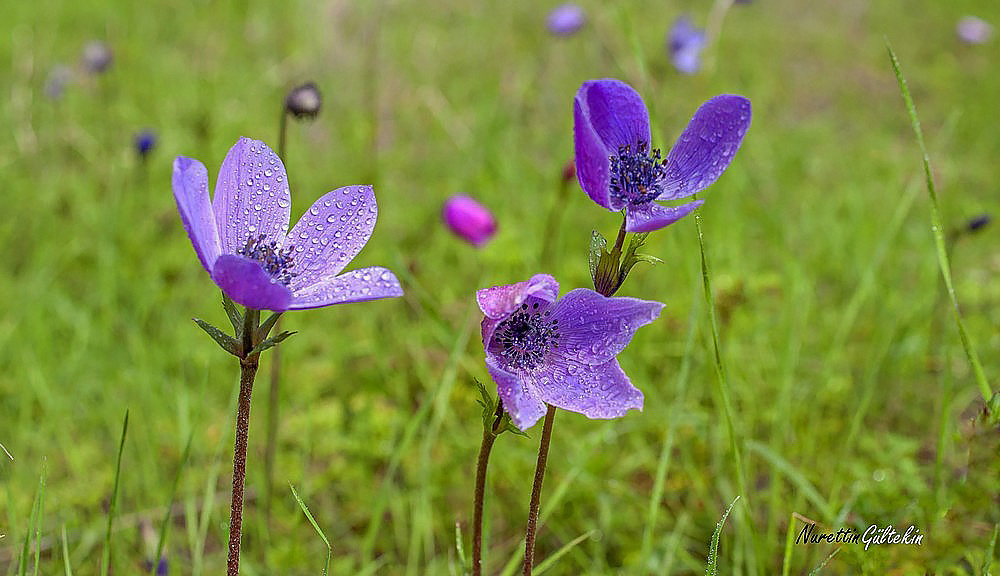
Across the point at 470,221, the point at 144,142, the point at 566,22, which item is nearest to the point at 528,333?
the point at 470,221

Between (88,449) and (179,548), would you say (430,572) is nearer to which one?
(179,548)

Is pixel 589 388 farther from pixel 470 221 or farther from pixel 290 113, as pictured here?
pixel 470 221

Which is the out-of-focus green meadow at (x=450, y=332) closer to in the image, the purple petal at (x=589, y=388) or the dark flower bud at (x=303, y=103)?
the dark flower bud at (x=303, y=103)

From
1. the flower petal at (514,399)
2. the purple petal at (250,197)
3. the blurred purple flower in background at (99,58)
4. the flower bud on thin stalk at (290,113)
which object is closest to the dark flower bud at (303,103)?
the flower bud on thin stalk at (290,113)

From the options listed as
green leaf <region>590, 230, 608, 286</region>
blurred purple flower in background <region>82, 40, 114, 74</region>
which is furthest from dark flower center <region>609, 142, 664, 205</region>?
blurred purple flower in background <region>82, 40, 114, 74</region>

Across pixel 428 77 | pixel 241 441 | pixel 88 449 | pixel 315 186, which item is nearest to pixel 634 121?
pixel 241 441

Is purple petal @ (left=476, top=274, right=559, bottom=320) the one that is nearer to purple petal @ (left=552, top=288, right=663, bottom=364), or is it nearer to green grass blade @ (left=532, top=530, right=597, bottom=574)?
purple petal @ (left=552, top=288, right=663, bottom=364)
